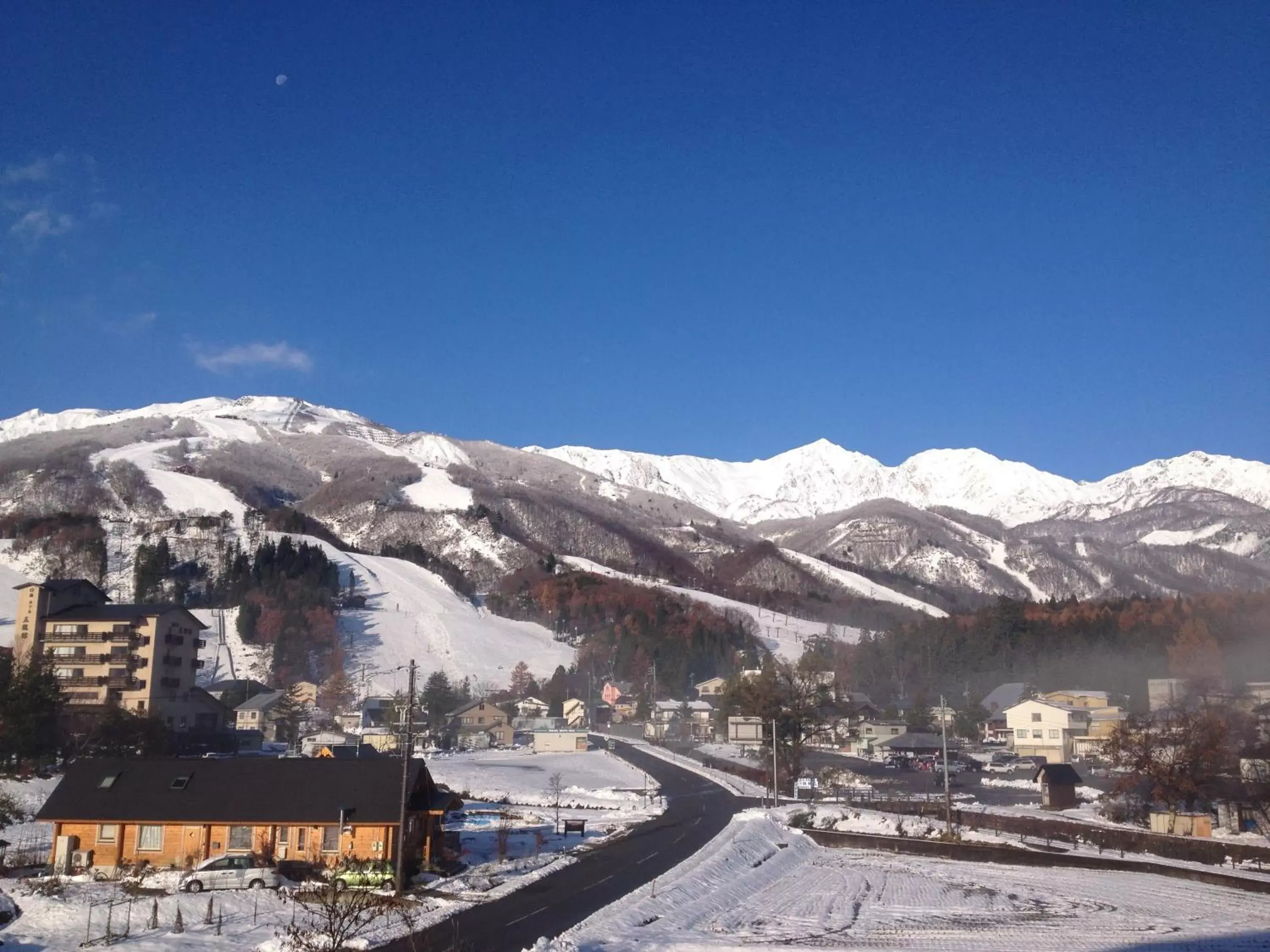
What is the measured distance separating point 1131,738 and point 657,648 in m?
71.5

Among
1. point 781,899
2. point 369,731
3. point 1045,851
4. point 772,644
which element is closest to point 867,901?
point 781,899

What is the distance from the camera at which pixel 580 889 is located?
24.1m

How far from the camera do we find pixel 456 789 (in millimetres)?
45062

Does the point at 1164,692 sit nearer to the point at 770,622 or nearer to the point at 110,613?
the point at 110,613

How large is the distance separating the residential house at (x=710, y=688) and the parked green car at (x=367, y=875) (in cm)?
7168

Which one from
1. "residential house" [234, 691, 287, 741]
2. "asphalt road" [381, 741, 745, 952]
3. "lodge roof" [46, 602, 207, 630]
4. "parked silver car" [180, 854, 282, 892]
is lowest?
"asphalt road" [381, 741, 745, 952]

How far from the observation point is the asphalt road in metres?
19.0

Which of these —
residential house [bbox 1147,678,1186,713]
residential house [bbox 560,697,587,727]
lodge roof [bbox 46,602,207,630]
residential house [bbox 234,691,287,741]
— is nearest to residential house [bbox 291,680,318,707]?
residential house [bbox 234,691,287,741]

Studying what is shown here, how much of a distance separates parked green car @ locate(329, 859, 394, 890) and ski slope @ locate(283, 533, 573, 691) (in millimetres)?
66432

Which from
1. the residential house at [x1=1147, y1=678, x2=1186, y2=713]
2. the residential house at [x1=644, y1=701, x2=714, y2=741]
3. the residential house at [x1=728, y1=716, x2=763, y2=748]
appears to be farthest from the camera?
the residential house at [x1=644, y1=701, x2=714, y2=741]

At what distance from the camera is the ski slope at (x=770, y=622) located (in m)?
134

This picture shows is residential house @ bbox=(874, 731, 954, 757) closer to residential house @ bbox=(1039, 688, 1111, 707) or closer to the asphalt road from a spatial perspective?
residential house @ bbox=(1039, 688, 1111, 707)

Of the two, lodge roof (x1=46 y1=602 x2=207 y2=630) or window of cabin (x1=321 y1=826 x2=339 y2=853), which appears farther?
lodge roof (x1=46 y1=602 x2=207 y2=630)

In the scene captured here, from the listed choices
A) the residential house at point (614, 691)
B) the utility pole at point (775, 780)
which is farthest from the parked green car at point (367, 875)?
the residential house at point (614, 691)
